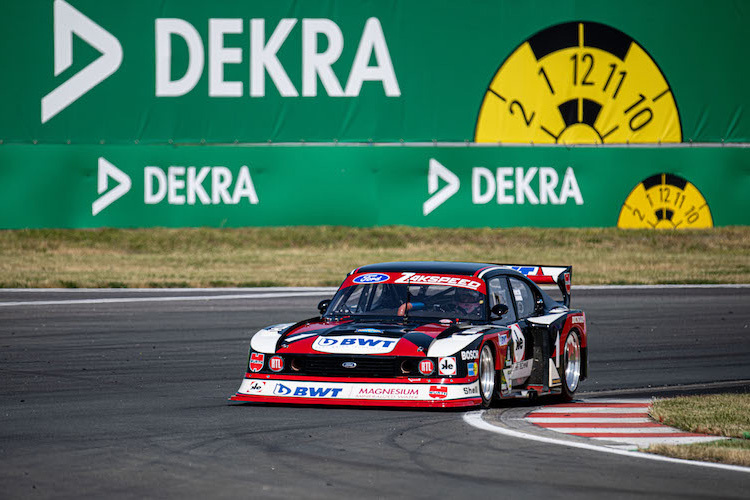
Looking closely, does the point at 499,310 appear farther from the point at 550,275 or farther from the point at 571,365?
the point at 550,275

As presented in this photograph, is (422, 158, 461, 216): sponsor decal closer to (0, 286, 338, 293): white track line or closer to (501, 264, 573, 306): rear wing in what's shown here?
(0, 286, 338, 293): white track line

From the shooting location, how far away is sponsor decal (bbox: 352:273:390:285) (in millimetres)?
11414

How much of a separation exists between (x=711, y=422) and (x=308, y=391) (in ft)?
9.93

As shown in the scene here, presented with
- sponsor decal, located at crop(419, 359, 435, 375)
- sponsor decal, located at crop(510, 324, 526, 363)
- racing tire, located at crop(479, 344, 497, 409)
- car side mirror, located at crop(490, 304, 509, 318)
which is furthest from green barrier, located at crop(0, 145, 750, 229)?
sponsor decal, located at crop(419, 359, 435, 375)

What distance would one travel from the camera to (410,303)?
11.2 meters

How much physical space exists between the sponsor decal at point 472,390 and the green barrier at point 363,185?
1675 centimetres

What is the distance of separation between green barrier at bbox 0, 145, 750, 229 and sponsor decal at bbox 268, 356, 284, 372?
54.3ft

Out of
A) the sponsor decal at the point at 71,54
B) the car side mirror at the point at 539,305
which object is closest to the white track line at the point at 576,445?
the car side mirror at the point at 539,305

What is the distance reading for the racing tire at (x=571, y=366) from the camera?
11.5m

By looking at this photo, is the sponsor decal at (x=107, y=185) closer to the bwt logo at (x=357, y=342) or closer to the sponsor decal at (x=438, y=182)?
the sponsor decal at (x=438, y=182)

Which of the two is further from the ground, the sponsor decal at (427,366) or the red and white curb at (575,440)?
the sponsor decal at (427,366)

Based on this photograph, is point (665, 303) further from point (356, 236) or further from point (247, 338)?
point (356, 236)

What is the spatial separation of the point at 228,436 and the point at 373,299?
3.11 meters

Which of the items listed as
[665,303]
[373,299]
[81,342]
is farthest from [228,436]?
[665,303]
